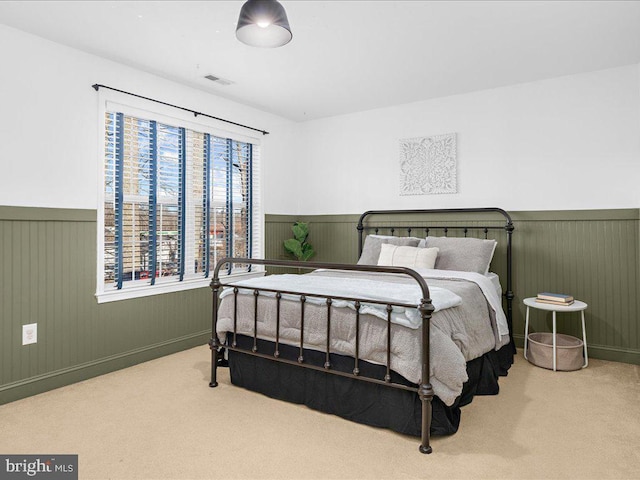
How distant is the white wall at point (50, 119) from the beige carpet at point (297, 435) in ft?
4.56

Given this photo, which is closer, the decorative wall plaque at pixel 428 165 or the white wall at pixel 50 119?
the white wall at pixel 50 119

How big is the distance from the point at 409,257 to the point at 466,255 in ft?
1.57

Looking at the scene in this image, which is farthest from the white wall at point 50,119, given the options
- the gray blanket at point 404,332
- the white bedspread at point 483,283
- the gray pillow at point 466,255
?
the gray pillow at point 466,255

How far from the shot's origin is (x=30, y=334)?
9.18 feet

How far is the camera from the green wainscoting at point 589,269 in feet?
11.1

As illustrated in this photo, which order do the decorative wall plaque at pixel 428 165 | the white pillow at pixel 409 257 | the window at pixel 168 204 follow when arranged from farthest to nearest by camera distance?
the decorative wall plaque at pixel 428 165 < the white pillow at pixel 409 257 < the window at pixel 168 204

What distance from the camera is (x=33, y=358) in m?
2.81

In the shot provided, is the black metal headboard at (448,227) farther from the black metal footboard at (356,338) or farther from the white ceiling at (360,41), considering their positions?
the black metal footboard at (356,338)

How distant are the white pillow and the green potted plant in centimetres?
126

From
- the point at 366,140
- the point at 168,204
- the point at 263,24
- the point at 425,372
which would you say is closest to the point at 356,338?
the point at 425,372

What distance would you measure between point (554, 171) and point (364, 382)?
104 inches

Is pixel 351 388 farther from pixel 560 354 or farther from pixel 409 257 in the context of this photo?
pixel 560 354

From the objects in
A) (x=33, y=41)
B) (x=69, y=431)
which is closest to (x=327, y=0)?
(x=33, y=41)

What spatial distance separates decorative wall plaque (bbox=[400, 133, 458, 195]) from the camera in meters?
4.15
